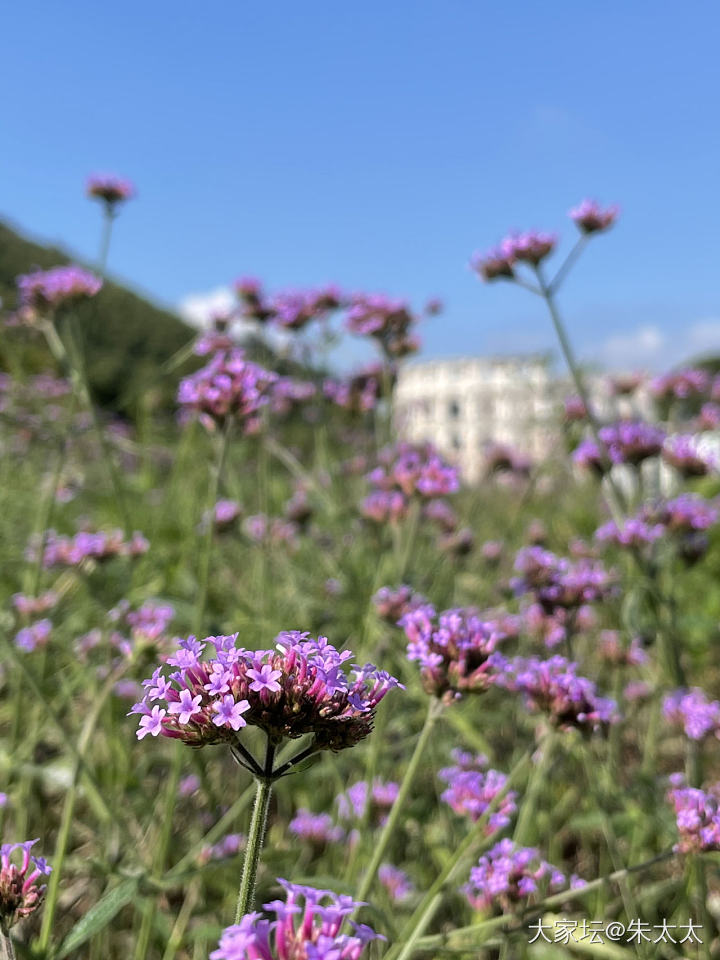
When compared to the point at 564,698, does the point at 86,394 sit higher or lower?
higher

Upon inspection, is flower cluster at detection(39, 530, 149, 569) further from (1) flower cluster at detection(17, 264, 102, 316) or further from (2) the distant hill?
(2) the distant hill

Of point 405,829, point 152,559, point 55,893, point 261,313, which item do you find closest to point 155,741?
point 152,559

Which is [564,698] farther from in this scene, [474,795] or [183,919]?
[183,919]

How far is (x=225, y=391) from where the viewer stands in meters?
2.27

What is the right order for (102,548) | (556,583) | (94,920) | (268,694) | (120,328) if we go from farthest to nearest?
(120,328)
(102,548)
(556,583)
(94,920)
(268,694)

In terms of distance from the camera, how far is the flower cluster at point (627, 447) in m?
3.00

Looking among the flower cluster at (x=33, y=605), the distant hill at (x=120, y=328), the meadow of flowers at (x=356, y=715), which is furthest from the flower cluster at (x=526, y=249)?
the distant hill at (x=120, y=328)

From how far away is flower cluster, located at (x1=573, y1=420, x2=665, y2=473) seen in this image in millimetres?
3004

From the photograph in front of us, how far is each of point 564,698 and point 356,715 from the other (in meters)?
0.74

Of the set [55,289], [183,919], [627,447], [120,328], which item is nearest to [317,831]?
[183,919]

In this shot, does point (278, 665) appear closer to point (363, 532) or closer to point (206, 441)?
point (363, 532)

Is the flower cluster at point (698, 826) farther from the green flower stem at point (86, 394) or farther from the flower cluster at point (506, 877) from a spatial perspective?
the green flower stem at point (86, 394)

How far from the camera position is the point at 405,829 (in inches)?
106

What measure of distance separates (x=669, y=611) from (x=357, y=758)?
49.6 inches
